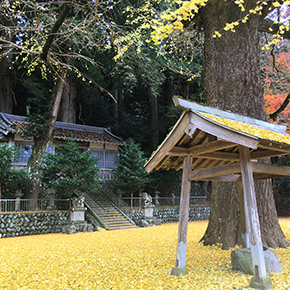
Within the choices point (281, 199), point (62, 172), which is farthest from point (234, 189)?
point (281, 199)

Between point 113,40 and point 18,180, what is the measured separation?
8.84 meters

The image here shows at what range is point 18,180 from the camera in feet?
43.6

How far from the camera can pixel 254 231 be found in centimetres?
439

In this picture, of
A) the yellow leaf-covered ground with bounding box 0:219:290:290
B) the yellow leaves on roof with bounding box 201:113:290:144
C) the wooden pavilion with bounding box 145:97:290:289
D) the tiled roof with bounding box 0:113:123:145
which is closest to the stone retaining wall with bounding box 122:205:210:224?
the tiled roof with bounding box 0:113:123:145

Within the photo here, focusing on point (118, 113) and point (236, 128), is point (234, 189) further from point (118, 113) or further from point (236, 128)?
point (118, 113)

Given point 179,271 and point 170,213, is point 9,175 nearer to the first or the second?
point 170,213

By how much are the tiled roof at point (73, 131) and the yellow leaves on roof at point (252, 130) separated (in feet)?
48.9

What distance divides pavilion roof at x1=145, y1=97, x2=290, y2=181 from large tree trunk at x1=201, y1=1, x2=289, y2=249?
1.62 m

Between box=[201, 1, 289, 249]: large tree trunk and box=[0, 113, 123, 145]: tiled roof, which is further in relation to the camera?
box=[0, 113, 123, 145]: tiled roof

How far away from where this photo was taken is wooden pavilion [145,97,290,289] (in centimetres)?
436

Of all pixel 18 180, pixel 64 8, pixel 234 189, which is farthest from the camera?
pixel 18 180

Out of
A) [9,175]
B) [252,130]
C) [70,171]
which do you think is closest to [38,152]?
[9,175]

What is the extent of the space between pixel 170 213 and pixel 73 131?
8.95 metres

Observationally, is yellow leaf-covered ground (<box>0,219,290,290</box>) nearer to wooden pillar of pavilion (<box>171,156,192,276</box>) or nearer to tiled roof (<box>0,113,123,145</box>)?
wooden pillar of pavilion (<box>171,156,192,276</box>)
